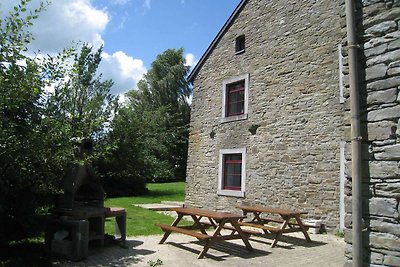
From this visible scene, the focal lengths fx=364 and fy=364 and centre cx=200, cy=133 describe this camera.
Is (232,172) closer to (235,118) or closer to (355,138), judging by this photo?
(235,118)

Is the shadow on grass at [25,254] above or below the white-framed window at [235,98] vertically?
below

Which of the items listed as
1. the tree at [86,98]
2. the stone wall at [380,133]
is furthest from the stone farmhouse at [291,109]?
the tree at [86,98]

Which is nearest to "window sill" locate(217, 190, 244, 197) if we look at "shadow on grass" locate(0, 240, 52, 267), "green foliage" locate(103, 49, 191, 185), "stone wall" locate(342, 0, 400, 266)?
"green foliage" locate(103, 49, 191, 185)

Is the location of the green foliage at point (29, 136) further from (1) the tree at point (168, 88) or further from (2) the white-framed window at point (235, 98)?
(1) the tree at point (168, 88)

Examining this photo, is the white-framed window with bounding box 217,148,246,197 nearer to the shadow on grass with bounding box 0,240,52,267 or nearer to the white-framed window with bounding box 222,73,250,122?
the white-framed window with bounding box 222,73,250,122

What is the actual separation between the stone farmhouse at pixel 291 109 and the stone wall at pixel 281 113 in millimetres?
29

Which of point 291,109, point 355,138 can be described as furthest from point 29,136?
point 291,109

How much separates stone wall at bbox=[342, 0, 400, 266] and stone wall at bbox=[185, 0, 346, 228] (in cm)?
549

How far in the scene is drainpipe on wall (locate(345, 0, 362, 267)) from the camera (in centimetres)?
377

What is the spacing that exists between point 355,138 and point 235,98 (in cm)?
883

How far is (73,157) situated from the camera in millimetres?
5750

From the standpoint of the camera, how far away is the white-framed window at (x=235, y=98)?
39.5 ft

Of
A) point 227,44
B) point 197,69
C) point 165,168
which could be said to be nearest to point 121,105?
point 165,168

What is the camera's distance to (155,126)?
2173cm
